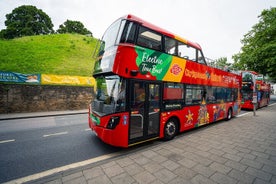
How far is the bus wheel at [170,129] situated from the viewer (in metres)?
5.43

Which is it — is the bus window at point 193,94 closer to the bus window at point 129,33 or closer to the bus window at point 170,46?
the bus window at point 170,46

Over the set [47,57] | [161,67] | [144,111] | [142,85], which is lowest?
[144,111]

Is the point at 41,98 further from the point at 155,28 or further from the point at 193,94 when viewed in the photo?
the point at 193,94

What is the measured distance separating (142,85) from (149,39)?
1678mm

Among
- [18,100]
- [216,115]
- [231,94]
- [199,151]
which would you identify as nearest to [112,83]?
[199,151]

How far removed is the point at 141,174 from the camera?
3150 millimetres

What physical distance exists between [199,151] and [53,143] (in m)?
5.31

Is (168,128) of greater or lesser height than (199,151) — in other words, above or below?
above

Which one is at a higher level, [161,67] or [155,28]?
[155,28]

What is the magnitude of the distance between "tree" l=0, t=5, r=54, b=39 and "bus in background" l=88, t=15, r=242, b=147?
1972 inches

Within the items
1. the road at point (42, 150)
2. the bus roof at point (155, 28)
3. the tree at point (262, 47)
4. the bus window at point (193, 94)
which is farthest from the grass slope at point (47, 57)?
the tree at point (262, 47)

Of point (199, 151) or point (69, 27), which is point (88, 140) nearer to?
point (199, 151)

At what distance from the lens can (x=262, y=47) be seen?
2028 centimetres

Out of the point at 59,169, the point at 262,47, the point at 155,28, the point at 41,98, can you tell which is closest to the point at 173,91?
the point at 155,28
